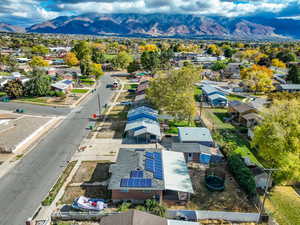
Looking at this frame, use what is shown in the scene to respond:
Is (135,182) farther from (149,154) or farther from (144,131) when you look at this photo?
(144,131)

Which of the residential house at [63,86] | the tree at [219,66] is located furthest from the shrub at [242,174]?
the tree at [219,66]

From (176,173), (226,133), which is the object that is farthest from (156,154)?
(226,133)

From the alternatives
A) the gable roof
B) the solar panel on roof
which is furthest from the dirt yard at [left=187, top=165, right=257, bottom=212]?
the solar panel on roof

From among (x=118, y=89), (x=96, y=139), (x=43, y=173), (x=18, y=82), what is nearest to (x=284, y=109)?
(x=96, y=139)

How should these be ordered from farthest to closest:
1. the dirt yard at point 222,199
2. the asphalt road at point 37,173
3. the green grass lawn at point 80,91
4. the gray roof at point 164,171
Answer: the green grass lawn at point 80,91 < the dirt yard at point 222,199 < the gray roof at point 164,171 < the asphalt road at point 37,173

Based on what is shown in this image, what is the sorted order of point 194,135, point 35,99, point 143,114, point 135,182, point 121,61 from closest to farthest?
1. point 135,182
2. point 194,135
3. point 143,114
4. point 35,99
5. point 121,61

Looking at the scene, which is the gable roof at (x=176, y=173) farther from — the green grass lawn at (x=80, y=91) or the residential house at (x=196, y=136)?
the green grass lawn at (x=80, y=91)
